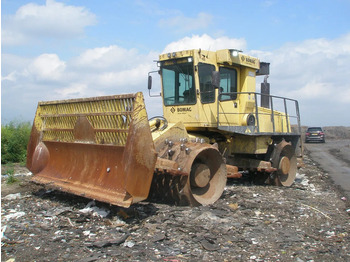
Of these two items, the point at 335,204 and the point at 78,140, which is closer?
the point at 78,140

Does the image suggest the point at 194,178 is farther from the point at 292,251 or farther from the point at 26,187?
the point at 26,187

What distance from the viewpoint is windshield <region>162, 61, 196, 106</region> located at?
26.0ft

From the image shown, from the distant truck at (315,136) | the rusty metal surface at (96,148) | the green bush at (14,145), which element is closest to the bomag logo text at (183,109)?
the rusty metal surface at (96,148)

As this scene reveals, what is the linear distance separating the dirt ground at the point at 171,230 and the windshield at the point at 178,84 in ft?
7.91

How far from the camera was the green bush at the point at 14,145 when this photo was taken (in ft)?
47.0

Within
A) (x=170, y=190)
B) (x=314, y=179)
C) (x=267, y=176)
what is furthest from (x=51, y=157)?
(x=314, y=179)

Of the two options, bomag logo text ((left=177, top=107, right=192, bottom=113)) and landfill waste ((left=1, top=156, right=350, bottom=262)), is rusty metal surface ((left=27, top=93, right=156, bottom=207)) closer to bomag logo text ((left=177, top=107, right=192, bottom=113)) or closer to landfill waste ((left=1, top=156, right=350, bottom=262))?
landfill waste ((left=1, top=156, right=350, bottom=262))

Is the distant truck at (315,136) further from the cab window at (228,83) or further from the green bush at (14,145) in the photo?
the cab window at (228,83)

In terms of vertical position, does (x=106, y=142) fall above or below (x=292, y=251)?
above

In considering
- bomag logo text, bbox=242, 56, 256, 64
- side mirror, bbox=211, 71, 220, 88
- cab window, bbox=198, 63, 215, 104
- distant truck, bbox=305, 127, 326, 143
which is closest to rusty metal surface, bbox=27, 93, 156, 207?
side mirror, bbox=211, 71, 220, 88

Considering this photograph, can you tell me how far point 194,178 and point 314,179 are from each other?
635 centimetres

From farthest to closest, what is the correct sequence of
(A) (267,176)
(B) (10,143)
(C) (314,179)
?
(B) (10,143) → (C) (314,179) → (A) (267,176)

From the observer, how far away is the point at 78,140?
665 centimetres

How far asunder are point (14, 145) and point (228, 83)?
9.96 metres
